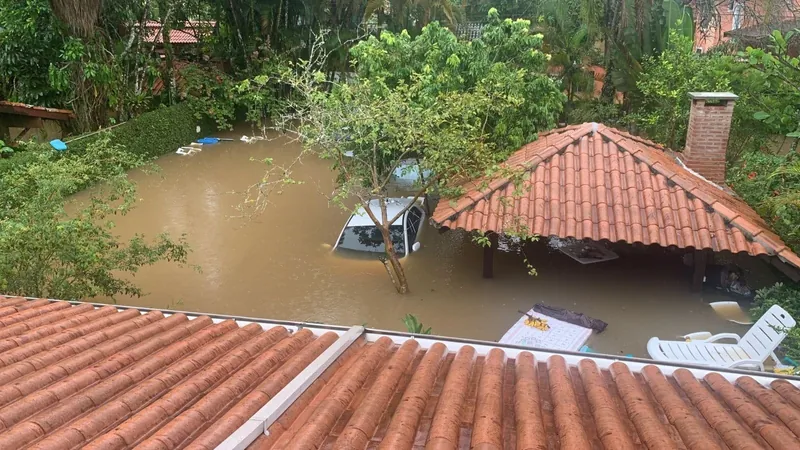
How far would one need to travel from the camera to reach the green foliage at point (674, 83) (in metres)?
13.4

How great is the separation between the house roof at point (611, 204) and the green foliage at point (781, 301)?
0.75 m

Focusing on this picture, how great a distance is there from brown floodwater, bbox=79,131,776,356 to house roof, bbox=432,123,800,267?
149 cm

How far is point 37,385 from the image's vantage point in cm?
385

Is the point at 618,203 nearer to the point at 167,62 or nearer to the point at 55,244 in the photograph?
the point at 55,244

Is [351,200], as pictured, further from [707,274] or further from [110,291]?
[707,274]

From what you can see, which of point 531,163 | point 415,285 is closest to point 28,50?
point 415,285

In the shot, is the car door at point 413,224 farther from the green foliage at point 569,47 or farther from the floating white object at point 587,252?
the green foliage at point 569,47

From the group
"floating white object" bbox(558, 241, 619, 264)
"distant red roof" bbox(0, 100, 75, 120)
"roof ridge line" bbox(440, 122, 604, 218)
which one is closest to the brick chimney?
"roof ridge line" bbox(440, 122, 604, 218)

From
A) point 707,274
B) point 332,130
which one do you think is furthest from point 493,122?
point 707,274

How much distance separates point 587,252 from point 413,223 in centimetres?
357

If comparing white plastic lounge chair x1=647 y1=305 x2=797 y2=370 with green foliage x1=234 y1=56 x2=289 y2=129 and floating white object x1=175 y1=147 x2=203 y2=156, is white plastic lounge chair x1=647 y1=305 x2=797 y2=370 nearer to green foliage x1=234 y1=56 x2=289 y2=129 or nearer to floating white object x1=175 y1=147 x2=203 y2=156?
green foliage x1=234 y1=56 x2=289 y2=129

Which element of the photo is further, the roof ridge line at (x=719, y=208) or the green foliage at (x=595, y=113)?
the green foliage at (x=595, y=113)

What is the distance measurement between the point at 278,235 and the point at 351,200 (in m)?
3.06

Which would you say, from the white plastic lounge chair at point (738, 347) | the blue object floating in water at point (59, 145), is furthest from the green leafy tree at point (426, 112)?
the blue object floating in water at point (59, 145)
